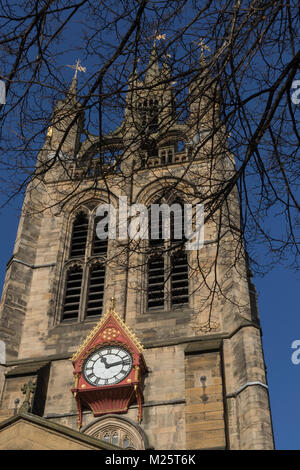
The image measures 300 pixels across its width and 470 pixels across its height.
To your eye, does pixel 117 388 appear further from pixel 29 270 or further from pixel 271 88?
pixel 271 88

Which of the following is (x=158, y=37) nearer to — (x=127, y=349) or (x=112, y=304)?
(x=127, y=349)

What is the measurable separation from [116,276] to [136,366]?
464 cm

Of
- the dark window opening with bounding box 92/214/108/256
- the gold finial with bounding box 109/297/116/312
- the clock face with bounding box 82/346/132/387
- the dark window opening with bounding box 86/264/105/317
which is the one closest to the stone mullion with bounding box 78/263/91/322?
the dark window opening with bounding box 86/264/105/317

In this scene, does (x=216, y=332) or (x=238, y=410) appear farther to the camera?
(x=216, y=332)

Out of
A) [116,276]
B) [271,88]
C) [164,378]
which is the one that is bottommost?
[271,88]

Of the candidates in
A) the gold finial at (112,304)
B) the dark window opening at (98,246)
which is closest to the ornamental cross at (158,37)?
the gold finial at (112,304)

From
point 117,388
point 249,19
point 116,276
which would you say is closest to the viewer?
point 249,19

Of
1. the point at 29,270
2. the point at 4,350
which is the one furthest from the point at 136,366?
the point at 29,270

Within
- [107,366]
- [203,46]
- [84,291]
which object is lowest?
[203,46]

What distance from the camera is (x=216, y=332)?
69.3 ft

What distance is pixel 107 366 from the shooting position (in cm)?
2050

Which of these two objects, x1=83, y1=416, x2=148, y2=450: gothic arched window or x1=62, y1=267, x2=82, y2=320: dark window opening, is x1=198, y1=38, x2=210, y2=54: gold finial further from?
x1=62, y1=267, x2=82, y2=320: dark window opening

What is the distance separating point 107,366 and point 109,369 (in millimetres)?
120

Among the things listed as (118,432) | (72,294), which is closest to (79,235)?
(72,294)
